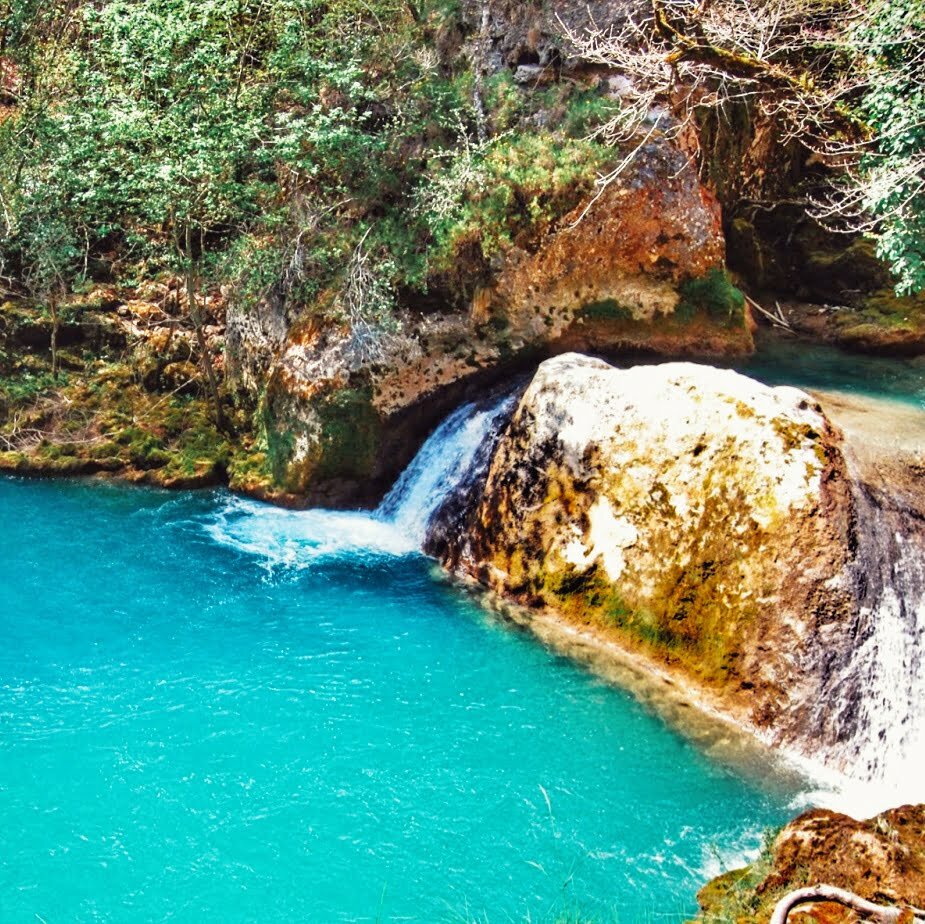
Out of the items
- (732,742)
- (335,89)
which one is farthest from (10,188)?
(732,742)

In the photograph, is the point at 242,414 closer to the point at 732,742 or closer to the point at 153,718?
the point at 153,718

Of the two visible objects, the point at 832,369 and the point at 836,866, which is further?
the point at 832,369

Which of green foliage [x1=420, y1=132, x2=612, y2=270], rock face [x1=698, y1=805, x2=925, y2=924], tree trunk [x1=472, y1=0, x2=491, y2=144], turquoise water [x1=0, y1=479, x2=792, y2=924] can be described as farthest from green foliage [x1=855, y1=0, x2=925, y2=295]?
rock face [x1=698, y1=805, x2=925, y2=924]

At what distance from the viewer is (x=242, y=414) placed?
1523 centimetres

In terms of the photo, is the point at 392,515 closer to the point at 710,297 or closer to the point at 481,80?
the point at 710,297

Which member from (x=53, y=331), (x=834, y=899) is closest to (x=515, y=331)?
(x=53, y=331)

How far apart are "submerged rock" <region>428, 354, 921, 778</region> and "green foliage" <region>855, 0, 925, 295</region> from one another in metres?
2.66

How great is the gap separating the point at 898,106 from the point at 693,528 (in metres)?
5.03

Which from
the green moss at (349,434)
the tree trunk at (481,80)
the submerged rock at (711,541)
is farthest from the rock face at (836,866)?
the tree trunk at (481,80)

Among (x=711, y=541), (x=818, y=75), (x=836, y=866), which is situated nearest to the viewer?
(x=836, y=866)

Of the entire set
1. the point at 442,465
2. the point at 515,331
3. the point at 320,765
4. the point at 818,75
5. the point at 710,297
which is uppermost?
the point at 818,75

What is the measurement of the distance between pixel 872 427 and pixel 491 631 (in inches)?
201

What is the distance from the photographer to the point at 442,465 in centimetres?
1324

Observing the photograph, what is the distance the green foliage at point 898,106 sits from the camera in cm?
1020
